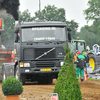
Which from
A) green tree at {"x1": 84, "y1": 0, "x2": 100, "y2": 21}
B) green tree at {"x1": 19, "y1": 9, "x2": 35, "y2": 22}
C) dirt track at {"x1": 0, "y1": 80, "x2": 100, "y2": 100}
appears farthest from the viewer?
green tree at {"x1": 19, "y1": 9, "x2": 35, "y2": 22}

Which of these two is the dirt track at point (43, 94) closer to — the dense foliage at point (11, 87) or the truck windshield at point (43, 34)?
the dense foliage at point (11, 87)

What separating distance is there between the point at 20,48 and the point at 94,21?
228 ft

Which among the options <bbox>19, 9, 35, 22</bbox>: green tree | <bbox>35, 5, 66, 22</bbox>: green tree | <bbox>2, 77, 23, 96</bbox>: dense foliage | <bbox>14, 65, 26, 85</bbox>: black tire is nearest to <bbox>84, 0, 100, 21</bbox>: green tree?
<bbox>35, 5, 66, 22</bbox>: green tree

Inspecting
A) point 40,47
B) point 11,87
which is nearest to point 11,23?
point 40,47

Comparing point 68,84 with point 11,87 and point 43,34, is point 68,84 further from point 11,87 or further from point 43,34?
point 43,34

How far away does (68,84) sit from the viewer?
6.99 metres

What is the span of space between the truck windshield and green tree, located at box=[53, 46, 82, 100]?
938 cm

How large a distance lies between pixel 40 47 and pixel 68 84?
9749mm

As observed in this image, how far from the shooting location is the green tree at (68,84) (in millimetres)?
6914

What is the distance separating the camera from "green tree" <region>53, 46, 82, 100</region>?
6914mm

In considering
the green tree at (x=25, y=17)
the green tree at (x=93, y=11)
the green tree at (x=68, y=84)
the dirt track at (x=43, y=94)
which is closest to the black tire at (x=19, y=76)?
the dirt track at (x=43, y=94)

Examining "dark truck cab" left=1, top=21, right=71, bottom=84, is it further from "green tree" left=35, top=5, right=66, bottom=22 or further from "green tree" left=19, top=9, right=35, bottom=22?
"green tree" left=19, top=9, right=35, bottom=22

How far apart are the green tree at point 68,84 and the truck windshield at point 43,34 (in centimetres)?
938

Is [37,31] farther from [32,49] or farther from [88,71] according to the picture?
[88,71]
